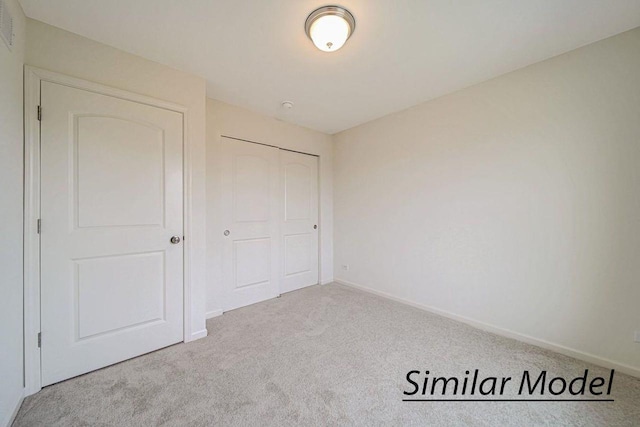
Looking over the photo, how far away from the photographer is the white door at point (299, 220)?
3.50 m

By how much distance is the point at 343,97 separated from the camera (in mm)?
2713

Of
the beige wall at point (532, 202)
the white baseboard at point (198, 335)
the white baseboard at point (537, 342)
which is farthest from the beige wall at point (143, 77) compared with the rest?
the white baseboard at point (537, 342)

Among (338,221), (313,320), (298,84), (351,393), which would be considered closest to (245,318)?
(313,320)

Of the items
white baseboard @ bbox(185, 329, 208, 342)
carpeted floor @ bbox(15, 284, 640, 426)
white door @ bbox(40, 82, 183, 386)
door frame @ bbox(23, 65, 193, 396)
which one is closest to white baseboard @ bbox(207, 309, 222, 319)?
carpeted floor @ bbox(15, 284, 640, 426)

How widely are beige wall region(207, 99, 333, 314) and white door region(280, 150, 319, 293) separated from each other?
0.40 ft

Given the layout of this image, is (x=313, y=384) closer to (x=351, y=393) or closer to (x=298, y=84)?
(x=351, y=393)

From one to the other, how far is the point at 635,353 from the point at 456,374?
127 cm

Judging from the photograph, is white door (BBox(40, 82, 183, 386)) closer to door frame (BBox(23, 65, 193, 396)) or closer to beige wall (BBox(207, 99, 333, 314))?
door frame (BBox(23, 65, 193, 396))

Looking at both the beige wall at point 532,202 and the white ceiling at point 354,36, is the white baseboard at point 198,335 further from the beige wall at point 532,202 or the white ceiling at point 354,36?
the white ceiling at point 354,36

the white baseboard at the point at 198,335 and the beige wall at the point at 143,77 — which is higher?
the beige wall at the point at 143,77

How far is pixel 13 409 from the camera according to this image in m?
1.37

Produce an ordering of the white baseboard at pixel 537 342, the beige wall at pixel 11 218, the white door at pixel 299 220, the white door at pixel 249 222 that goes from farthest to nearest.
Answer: the white door at pixel 299 220 → the white door at pixel 249 222 → the white baseboard at pixel 537 342 → the beige wall at pixel 11 218

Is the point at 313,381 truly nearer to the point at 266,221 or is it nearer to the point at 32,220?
the point at 266,221

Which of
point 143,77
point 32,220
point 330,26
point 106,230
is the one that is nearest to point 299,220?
point 106,230
